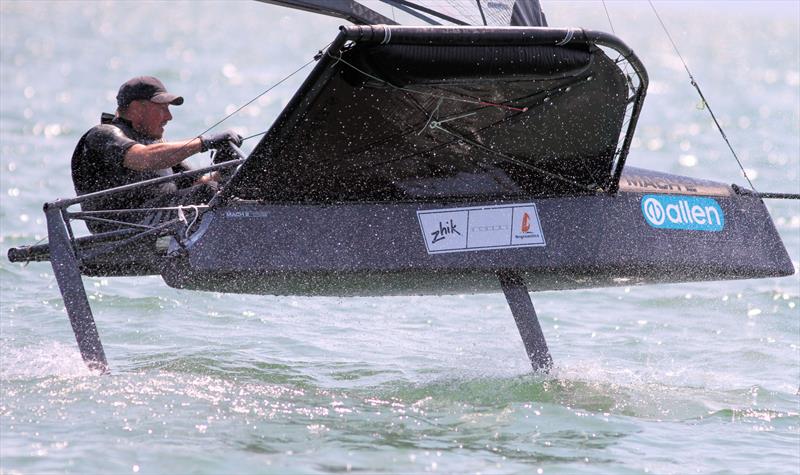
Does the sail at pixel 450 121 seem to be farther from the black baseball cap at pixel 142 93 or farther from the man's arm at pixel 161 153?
the black baseball cap at pixel 142 93

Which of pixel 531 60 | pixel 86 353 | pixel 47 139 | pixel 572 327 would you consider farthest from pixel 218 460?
pixel 47 139

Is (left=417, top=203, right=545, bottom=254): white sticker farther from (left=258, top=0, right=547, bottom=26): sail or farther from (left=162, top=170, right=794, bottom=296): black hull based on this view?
(left=258, top=0, right=547, bottom=26): sail

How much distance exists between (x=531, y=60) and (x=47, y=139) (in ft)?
35.0

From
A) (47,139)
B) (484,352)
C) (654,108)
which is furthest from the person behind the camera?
(654,108)

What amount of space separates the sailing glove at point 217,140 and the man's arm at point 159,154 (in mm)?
47

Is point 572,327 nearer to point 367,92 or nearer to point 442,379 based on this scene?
point 442,379

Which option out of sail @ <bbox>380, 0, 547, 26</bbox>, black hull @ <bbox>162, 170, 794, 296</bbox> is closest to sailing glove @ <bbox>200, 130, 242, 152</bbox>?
black hull @ <bbox>162, 170, 794, 296</bbox>

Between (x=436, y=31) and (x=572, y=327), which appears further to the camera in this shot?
(x=572, y=327)

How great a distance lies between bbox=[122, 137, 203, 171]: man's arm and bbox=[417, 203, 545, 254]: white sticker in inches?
40.7

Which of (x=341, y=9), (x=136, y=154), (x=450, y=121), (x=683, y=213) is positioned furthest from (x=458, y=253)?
(x=136, y=154)

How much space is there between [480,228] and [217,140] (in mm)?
1250

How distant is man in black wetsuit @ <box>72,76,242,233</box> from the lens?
5418 millimetres

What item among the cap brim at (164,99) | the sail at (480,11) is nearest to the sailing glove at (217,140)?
the cap brim at (164,99)

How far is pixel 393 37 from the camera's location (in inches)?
186
